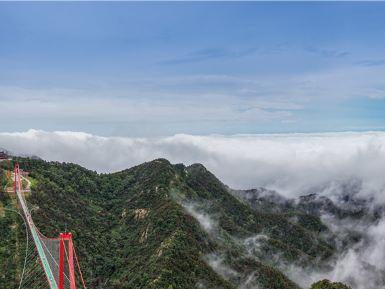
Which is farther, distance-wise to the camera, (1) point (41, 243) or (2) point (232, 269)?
(2) point (232, 269)

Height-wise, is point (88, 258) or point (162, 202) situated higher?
point (162, 202)

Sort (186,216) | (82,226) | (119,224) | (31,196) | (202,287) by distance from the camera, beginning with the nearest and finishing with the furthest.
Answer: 1. (202,287)
2. (31,196)
3. (82,226)
4. (186,216)
5. (119,224)

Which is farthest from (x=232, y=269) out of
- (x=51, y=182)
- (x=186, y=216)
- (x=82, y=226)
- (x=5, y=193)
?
(x=5, y=193)

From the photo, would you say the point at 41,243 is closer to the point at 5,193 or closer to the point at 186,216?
the point at 5,193

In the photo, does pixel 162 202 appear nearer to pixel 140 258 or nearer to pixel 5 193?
pixel 140 258

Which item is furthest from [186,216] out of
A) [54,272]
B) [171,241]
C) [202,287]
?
[54,272]

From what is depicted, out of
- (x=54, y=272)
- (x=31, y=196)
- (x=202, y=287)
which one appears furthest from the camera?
(x=31, y=196)

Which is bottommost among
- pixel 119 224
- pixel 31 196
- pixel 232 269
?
pixel 232 269

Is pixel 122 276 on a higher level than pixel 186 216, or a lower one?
lower

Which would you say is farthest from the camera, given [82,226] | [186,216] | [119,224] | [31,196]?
[119,224]
